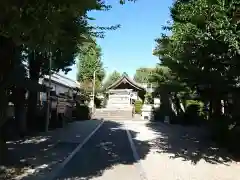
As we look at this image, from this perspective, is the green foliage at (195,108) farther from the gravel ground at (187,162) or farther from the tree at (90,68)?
the tree at (90,68)

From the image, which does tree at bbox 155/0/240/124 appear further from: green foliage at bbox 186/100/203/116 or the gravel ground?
green foliage at bbox 186/100/203/116

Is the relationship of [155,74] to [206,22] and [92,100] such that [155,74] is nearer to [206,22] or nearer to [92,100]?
[92,100]

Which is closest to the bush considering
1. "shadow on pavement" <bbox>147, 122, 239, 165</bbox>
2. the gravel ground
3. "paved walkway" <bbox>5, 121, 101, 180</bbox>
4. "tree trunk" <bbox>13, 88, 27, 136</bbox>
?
"tree trunk" <bbox>13, 88, 27, 136</bbox>

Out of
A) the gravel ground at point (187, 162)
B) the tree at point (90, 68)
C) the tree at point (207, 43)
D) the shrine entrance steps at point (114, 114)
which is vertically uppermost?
the tree at point (90, 68)

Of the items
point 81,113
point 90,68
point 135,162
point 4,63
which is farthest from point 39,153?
point 90,68

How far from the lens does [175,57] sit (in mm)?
15391

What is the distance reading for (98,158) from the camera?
491 inches

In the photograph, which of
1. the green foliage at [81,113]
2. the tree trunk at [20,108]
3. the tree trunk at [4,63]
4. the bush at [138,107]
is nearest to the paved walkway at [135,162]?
the tree trunk at [4,63]

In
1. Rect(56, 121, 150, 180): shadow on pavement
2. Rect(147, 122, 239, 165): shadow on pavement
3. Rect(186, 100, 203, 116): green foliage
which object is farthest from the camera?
Rect(186, 100, 203, 116): green foliage

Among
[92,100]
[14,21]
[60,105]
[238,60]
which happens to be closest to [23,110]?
[60,105]

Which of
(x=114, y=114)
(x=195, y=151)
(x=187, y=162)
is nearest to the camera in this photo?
(x=187, y=162)

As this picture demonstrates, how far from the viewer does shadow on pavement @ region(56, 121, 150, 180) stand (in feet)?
32.6

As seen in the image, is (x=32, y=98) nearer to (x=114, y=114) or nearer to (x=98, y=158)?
(x=98, y=158)

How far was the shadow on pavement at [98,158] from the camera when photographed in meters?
9.93
